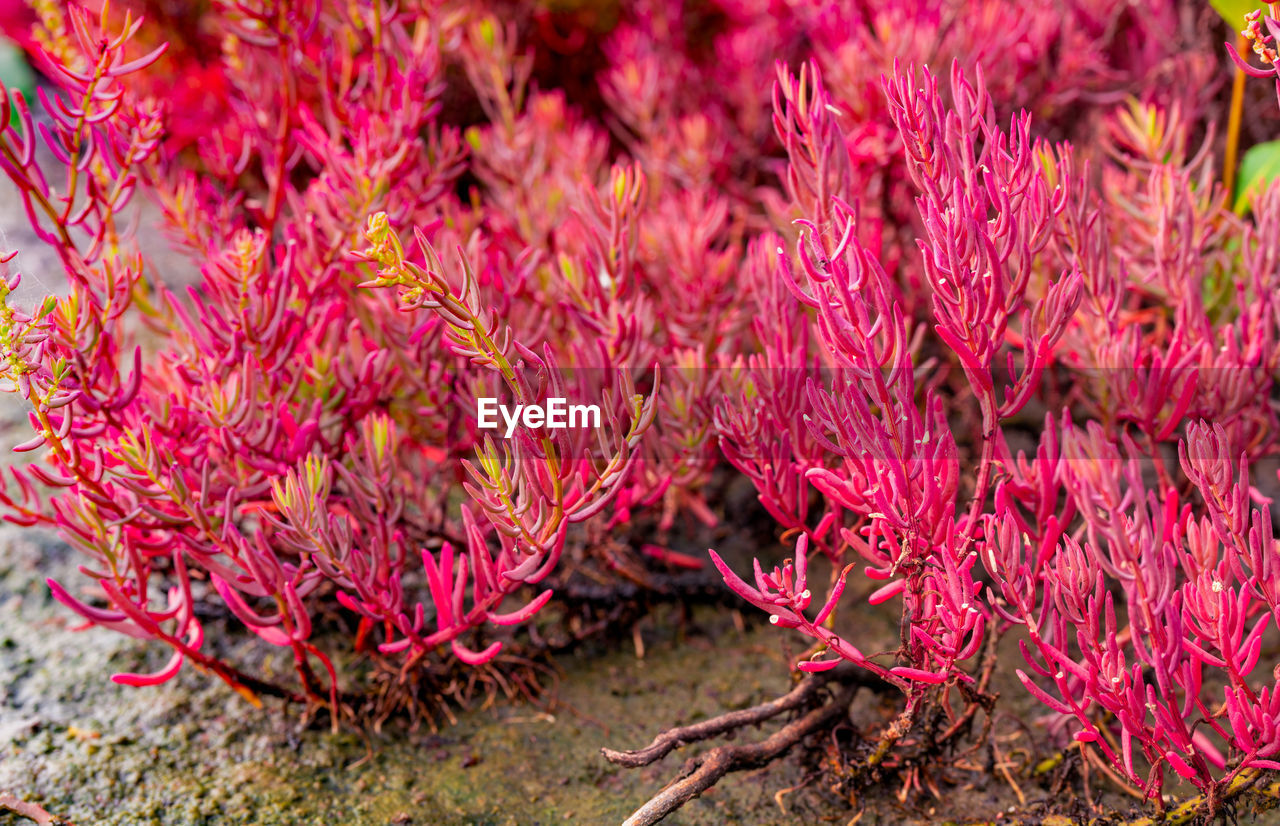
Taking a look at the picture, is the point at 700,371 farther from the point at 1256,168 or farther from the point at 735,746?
the point at 1256,168

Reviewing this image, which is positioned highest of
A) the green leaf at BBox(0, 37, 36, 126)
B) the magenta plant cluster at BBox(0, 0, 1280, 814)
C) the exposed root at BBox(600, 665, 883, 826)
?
the green leaf at BBox(0, 37, 36, 126)

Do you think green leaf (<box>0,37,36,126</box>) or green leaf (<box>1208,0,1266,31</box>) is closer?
green leaf (<box>1208,0,1266,31</box>)

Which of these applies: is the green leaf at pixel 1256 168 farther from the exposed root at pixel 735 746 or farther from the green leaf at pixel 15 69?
the green leaf at pixel 15 69

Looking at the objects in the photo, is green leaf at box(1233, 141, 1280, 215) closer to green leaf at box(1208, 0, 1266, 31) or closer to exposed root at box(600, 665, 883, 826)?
green leaf at box(1208, 0, 1266, 31)

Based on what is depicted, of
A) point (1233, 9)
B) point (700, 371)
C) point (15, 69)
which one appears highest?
point (15, 69)

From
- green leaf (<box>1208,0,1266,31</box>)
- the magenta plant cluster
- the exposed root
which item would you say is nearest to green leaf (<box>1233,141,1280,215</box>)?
the magenta plant cluster

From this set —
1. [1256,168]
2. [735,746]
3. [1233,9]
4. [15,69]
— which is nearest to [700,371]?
[735,746]

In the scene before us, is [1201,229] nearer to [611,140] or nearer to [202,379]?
[202,379]

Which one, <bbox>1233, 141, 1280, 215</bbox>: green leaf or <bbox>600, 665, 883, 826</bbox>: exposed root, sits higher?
<bbox>1233, 141, 1280, 215</bbox>: green leaf

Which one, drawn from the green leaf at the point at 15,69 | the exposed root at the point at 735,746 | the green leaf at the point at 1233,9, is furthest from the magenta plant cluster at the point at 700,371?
the green leaf at the point at 15,69

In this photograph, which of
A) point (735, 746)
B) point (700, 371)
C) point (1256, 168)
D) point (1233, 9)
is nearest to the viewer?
point (735, 746)
